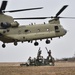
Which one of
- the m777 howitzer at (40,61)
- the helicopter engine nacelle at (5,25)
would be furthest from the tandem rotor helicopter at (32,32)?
the m777 howitzer at (40,61)

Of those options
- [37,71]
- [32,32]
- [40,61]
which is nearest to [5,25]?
[32,32]

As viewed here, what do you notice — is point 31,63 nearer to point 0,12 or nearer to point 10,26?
point 10,26

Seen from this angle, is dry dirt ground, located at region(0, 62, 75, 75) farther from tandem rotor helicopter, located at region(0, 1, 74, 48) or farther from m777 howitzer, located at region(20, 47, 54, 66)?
m777 howitzer, located at region(20, 47, 54, 66)

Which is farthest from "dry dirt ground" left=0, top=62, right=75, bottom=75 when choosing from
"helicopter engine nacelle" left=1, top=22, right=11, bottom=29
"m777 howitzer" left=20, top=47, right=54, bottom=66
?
"m777 howitzer" left=20, top=47, right=54, bottom=66

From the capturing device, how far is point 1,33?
181 feet

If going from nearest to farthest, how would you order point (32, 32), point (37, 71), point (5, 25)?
point (37, 71)
point (5, 25)
point (32, 32)

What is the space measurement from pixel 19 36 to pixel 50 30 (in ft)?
14.0

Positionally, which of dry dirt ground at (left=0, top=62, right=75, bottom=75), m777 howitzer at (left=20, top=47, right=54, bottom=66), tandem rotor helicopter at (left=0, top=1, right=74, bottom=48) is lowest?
dry dirt ground at (left=0, top=62, right=75, bottom=75)

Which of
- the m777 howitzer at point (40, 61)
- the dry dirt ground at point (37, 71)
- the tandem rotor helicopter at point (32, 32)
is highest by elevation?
the tandem rotor helicopter at point (32, 32)

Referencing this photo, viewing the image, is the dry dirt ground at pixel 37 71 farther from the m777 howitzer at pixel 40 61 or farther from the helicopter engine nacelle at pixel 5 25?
the m777 howitzer at pixel 40 61

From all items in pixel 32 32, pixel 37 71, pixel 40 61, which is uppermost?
pixel 32 32

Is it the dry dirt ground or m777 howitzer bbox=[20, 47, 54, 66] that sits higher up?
m777 howitzer bbox=[20, 47, 54, 66]

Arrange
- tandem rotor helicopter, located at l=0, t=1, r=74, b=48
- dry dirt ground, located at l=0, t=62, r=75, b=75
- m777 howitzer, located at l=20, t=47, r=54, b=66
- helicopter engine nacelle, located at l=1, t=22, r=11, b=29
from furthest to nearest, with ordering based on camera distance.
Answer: m777 howitzer, located at l=20, t=47, r=54, b=66 < tandem rotor helicopter, located at l=0, t=1, r=74, b=48 < helicopter engine nacelle, located at l=1, t=22, r=11, b=29 < dry dirt ground, located at l=0, t=62, r=75, b=75

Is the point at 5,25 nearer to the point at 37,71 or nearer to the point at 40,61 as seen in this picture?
the point at 37,71
